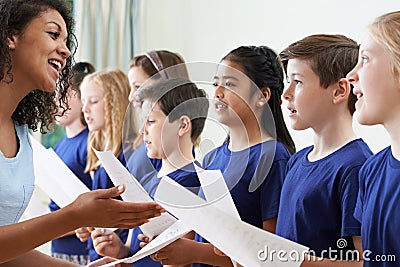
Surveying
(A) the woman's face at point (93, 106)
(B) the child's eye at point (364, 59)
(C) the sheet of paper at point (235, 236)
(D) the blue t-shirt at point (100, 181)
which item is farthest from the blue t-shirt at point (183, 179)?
(A) the woman's face at point (93, 106)

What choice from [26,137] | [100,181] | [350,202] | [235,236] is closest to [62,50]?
[26,137]

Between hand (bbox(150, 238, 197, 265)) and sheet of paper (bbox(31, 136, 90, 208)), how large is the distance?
486 millimetres

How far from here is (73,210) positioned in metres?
1.36

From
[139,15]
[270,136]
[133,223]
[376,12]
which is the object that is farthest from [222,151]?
[139,15]

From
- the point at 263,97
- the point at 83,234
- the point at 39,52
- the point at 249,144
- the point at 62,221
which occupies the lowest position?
the point at 83,234

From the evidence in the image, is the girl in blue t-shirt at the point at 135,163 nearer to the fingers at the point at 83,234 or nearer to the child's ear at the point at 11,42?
the fingers at the point at 83,234

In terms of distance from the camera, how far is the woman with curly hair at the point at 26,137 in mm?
1366

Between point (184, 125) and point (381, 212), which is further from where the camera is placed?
point (184, 125)

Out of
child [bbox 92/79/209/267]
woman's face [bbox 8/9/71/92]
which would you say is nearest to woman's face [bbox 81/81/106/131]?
child [bbox 92/79/209/267]

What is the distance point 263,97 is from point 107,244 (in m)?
0.75

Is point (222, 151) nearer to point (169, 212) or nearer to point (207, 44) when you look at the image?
point (169, 212)

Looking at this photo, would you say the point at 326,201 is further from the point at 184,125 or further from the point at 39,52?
the point at 39,52

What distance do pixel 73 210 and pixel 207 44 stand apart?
7.76 ft

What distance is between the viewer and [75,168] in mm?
2912
